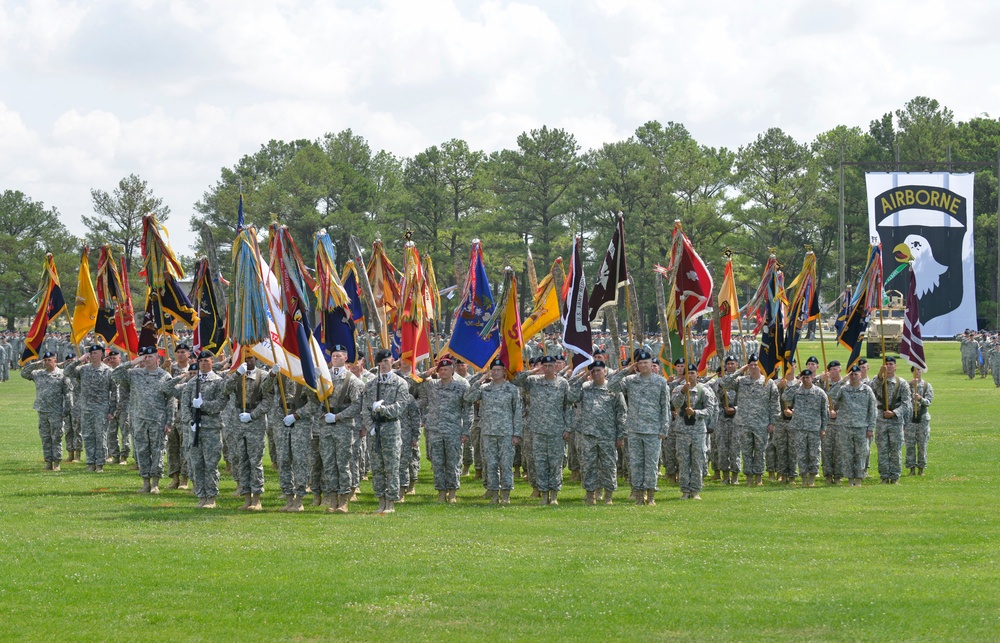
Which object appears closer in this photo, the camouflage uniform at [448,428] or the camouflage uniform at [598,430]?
the camouflage uniform at [598,430]

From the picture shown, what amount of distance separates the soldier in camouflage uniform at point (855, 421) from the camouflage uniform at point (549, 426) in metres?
5.24

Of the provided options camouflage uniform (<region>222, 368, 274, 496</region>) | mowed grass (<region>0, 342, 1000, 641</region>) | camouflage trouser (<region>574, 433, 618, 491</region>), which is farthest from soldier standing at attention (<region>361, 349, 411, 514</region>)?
camouflage trouser (<region>574, 433, 618, 491</region>)

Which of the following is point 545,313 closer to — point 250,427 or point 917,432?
point 250,427

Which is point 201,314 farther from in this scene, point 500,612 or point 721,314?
point 500,612

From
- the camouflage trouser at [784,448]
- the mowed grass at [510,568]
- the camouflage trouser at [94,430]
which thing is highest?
Result: the camouflage trouser at [94,430]

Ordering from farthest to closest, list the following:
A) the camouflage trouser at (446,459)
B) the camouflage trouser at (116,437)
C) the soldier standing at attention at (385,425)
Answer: the camouflage trouser at (116,437), the camouflage trouser at (446,459), the soldier standing at attention at (385,425)

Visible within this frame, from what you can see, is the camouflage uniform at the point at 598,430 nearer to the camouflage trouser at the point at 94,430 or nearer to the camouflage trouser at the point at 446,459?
the camouflage trouser at the point at 446,459

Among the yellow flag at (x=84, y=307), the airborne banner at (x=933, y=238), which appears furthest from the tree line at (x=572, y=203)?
the yellow flag at (x=84, y=307)

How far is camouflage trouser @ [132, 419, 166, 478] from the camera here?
19.3 metres

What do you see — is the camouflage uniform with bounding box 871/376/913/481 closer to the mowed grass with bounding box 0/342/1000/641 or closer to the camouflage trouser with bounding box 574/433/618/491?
the mowed grass with bounding box 0/342/1000/641

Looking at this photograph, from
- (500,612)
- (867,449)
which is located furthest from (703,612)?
(867,449)

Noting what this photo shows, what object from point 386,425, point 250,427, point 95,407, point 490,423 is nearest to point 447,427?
point 490,423

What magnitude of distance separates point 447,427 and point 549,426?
1.55m

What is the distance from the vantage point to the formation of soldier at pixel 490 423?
17.4 meters
